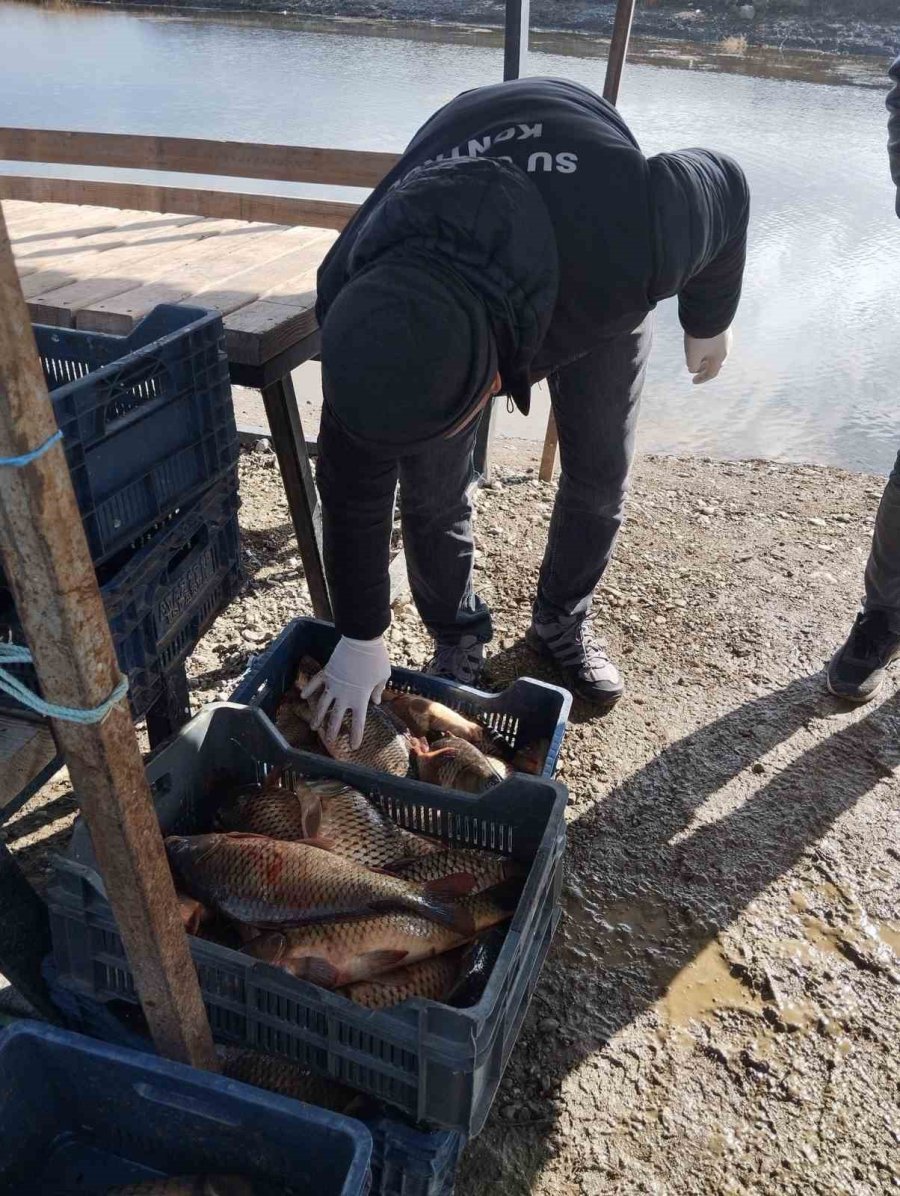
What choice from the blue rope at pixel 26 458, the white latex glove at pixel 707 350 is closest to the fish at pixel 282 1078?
the blue rope at pixel 26 458

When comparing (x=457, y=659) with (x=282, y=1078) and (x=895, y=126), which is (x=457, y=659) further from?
(x=895, y=126)

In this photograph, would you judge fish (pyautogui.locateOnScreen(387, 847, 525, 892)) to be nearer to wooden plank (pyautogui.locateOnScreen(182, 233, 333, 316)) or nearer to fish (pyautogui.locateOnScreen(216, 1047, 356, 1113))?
fish (pyautogui.locateOnScreen(216, 1047, 356, 1113))

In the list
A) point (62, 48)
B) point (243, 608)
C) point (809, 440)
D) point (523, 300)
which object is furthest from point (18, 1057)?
point (62, 48)

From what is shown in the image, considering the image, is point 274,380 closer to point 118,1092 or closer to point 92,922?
point 92,922

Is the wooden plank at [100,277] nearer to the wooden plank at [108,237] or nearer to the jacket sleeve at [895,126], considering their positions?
the wooden plank at [108,237]

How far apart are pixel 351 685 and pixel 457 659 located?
808mm

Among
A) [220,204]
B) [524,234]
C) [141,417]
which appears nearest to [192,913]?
[141,417]

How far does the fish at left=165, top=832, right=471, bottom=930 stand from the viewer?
5.28ft

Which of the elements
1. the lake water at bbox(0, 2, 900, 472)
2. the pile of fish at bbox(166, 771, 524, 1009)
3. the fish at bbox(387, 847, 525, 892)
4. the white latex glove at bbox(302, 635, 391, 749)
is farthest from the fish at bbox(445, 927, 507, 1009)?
the lake water at bbox(0, 2, 900, 472)

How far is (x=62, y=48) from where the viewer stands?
54.9 ft

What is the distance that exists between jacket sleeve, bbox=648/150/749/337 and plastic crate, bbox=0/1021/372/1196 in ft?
5.32

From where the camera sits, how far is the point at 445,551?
2.71m

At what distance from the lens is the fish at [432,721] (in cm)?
220

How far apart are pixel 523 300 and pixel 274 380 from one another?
1.12m
